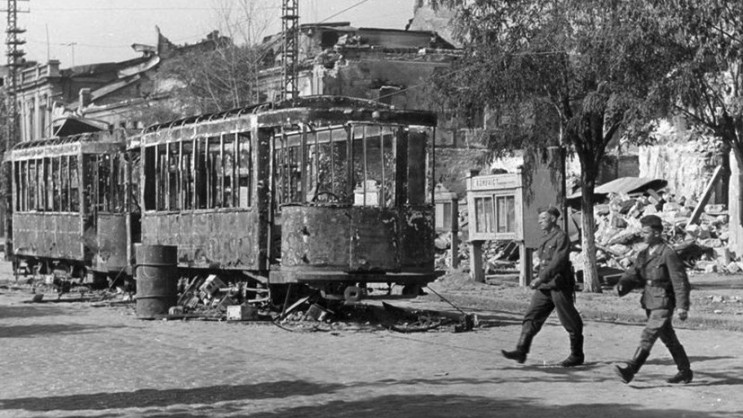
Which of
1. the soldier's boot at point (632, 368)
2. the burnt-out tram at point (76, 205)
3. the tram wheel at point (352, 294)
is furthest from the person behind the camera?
the burnt-out tram at point (76, 205)

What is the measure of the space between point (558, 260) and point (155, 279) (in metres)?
8.22

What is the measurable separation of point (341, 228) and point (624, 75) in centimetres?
576

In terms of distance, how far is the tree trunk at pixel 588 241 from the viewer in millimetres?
24422

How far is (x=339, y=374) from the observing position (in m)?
13.1

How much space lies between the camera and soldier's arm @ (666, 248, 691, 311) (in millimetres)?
11891

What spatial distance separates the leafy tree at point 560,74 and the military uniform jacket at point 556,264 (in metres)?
7.15

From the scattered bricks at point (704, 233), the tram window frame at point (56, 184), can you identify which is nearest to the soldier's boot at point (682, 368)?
the tram window frame at point (56, 184)

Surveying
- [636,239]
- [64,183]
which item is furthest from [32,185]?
[636,239]

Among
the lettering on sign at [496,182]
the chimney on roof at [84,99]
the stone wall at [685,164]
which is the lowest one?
the lettering on sign at [496,182]

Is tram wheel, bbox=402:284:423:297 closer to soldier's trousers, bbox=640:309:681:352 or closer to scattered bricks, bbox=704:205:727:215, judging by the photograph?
soldier's trousers, bbox=640:309:681:352

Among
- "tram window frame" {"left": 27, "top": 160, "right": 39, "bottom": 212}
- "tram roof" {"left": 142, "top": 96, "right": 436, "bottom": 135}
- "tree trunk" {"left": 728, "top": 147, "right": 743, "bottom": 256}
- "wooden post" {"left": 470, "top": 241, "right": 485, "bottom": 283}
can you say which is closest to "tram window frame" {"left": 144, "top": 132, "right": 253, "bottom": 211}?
"tram roof" {"left": 142, "top": 96, "right": 436, "bottom": 135}

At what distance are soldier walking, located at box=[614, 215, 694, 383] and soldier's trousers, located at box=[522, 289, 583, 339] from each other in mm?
1491

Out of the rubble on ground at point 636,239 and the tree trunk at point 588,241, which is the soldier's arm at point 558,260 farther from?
the rubble on ground at point 636,239

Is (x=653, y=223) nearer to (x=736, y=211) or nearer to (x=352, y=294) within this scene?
(x=352, y=294)
